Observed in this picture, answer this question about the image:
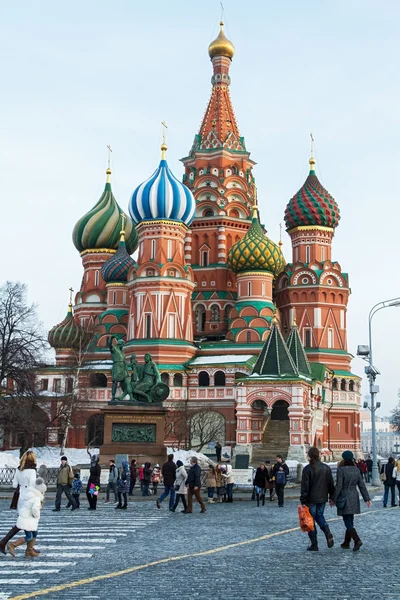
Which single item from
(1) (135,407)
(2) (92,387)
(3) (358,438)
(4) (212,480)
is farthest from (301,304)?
(4) (212,480)

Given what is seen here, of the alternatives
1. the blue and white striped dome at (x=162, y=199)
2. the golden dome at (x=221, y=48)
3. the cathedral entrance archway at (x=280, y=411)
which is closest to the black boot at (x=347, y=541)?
the cathedral entrance archway at (x=280, y=411)

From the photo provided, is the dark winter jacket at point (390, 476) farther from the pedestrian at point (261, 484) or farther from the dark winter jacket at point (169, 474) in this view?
the dark winter jacket at point (169, 474)

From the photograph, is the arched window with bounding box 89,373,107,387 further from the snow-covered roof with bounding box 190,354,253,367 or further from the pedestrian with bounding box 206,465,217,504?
the pedestrian with bounding box 206,465,217,504

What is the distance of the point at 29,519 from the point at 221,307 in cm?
4852

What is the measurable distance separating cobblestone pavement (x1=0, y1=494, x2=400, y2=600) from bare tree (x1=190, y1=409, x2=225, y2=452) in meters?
32.6

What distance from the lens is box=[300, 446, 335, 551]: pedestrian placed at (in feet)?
37.6

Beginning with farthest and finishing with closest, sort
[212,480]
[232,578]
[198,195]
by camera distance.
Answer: [198,195], [212,480], [232,578]

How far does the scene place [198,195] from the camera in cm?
6188

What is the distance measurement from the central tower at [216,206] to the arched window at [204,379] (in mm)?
6708

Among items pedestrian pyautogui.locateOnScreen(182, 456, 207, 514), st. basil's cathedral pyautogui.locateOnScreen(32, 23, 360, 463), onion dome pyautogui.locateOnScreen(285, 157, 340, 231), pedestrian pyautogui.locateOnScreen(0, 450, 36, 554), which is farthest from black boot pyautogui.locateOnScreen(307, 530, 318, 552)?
onion dome pyautogui.locateOnScreen(285, 157, 340, 231)

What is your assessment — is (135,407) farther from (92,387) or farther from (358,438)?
(358,438)

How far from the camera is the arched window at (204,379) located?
170 ft

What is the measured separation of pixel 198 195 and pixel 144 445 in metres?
35.1

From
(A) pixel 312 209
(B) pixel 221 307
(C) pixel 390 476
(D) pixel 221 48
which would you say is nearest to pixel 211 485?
(C) pixel 390 476
